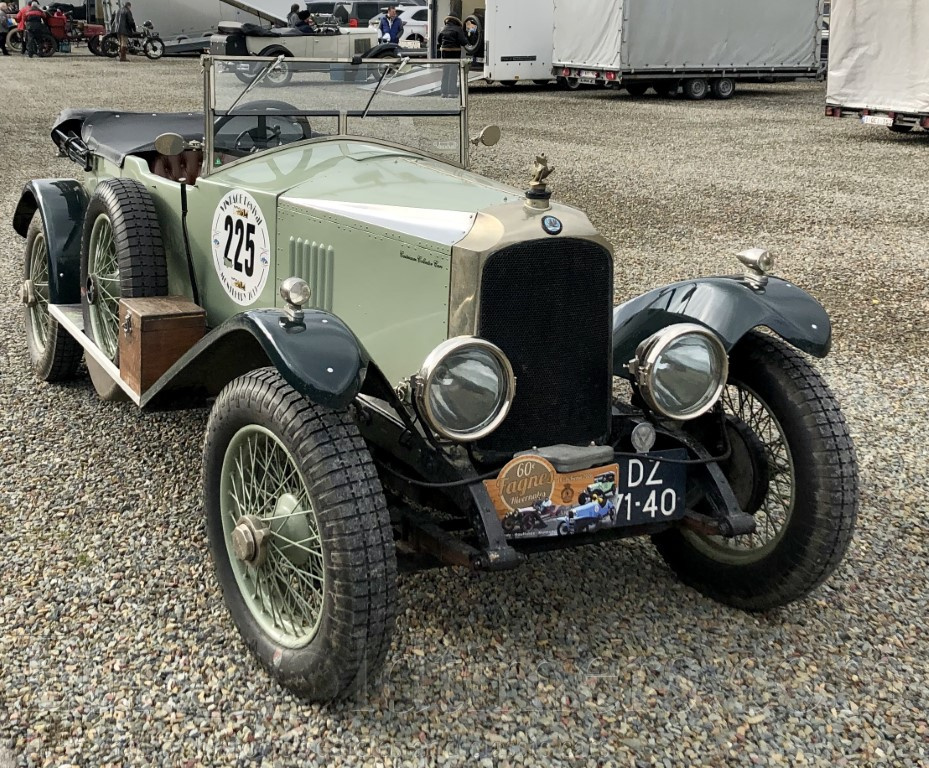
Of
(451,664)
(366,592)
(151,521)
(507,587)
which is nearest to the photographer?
(366,592)

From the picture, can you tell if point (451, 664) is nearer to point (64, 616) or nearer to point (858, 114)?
point (64, 616)

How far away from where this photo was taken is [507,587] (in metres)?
3.24

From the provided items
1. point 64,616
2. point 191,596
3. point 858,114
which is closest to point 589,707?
point 191,596

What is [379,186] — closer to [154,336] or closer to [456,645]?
[154,336]

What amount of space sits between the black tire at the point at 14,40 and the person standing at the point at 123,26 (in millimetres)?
3801

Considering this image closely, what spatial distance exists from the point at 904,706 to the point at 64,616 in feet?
7.91

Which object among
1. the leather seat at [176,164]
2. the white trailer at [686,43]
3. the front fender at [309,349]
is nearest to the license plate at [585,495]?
the front fender at [309,349]

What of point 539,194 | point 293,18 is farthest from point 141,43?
point 539,194

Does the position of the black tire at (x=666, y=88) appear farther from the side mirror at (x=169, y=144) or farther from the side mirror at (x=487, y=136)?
the side mirror at (x=169, y=144)

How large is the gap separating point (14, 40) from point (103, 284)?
29.4 m

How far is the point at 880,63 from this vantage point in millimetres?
13297

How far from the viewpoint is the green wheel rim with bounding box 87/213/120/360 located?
4.31m

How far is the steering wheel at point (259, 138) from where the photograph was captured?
13.2ft

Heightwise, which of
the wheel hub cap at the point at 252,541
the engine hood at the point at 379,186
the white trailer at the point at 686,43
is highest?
the white trailer at the point at 686,43
